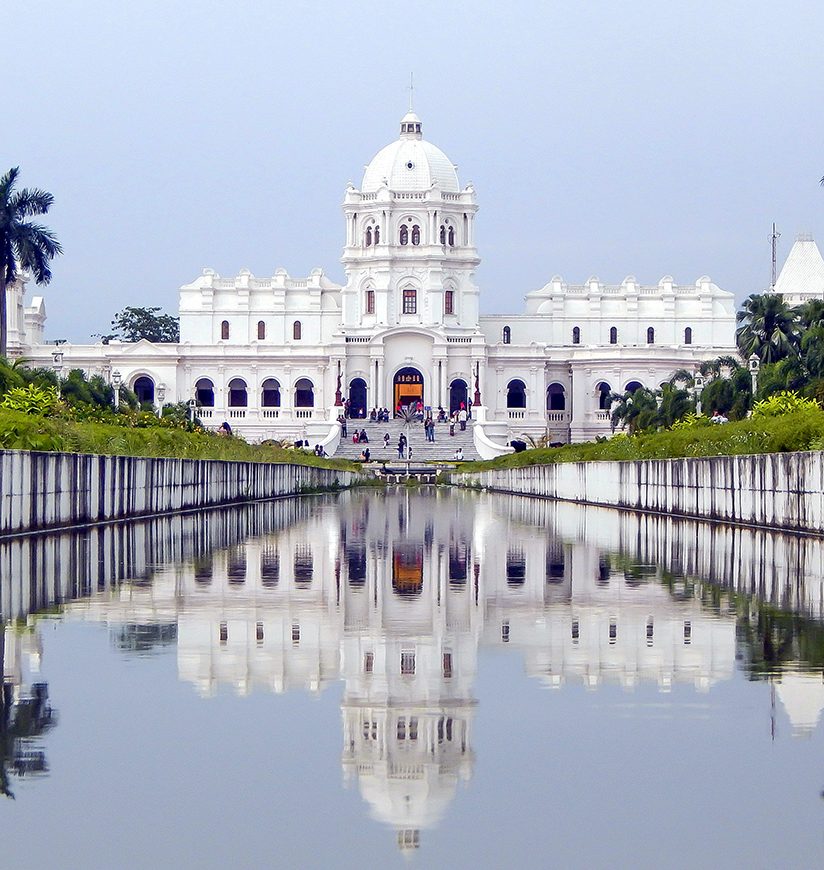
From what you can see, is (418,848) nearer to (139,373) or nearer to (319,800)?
(319,800)

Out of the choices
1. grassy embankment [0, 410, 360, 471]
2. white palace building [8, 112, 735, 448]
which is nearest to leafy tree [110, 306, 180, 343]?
white palace building [8, 112, 735, 448]

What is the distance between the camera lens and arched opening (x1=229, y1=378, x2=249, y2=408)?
519 ft

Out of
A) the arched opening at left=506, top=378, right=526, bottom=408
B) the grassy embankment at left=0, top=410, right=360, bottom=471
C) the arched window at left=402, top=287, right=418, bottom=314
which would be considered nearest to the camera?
the grassy embankment at left=0, top=410, right=360, bottom=471

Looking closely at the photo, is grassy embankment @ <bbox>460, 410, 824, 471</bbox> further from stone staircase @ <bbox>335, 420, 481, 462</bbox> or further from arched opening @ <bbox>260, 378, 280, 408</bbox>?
arched opening @ <bbox>260, 378, 280, 408</bbox>

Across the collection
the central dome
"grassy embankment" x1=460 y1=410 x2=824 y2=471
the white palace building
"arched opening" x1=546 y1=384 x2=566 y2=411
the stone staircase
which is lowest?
"grassy embankment" x1=460 y1=410 x2=824 y2=471

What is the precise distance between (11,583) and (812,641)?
25.6 ft

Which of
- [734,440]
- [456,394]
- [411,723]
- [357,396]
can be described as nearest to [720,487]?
[734,440]

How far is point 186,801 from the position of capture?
6477mm

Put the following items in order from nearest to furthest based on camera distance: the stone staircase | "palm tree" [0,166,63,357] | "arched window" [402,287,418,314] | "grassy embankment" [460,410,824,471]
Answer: "grassy embankment" [460,410,824,471]
"palm tree" [0,166,63,357]
the stone staircase
"arched window" [402,287,418,314]

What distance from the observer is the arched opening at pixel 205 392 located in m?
157

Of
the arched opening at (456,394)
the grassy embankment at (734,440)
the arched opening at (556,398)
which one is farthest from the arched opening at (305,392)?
the grassy embankment at (734,440)

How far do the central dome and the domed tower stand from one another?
0.29 feet

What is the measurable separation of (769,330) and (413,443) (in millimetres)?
48195

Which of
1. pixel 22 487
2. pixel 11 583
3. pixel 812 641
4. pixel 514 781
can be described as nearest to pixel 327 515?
pixel 22 487
